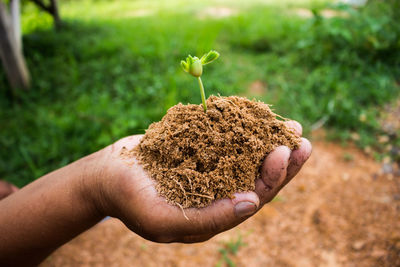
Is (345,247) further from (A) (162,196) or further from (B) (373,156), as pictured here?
(A) (162,196)

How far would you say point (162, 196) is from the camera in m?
1.36

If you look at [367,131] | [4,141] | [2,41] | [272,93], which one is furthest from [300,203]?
[2,41]

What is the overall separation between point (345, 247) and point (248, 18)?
20.5ft

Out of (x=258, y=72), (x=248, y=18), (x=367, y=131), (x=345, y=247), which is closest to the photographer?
(x=345, y=247)

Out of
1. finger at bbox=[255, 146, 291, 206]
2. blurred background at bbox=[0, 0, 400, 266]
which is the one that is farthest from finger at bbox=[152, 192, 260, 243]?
blurred background at bbox=[0, 0, 400, 266]

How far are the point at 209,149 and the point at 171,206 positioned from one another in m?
0.35

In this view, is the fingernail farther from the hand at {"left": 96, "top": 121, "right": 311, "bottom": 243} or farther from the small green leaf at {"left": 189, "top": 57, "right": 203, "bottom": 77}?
the small green leaf at {"left": 189, "top": 57, "right": 203, "bottom": 77}

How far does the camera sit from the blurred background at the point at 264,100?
2641mm

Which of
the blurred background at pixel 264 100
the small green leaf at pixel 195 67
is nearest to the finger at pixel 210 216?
the small green leaf at pixel 195 67

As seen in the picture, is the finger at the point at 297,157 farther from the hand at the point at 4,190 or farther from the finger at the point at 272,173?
the hand at the point at 4,190

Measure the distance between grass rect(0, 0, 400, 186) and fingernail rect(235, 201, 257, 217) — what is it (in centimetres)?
246

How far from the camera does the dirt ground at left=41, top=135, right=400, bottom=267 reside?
2535 millimetres

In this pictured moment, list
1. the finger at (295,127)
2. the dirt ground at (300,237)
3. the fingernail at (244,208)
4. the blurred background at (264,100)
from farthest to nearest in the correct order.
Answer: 1. the blurred background at (264,100)
2. the dirt ground at (300,237)
3. the finger at (295,127)
4. the fingernail at (244,208)

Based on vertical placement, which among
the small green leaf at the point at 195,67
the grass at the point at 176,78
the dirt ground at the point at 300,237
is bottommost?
the dirt ground at the point at 300,237
